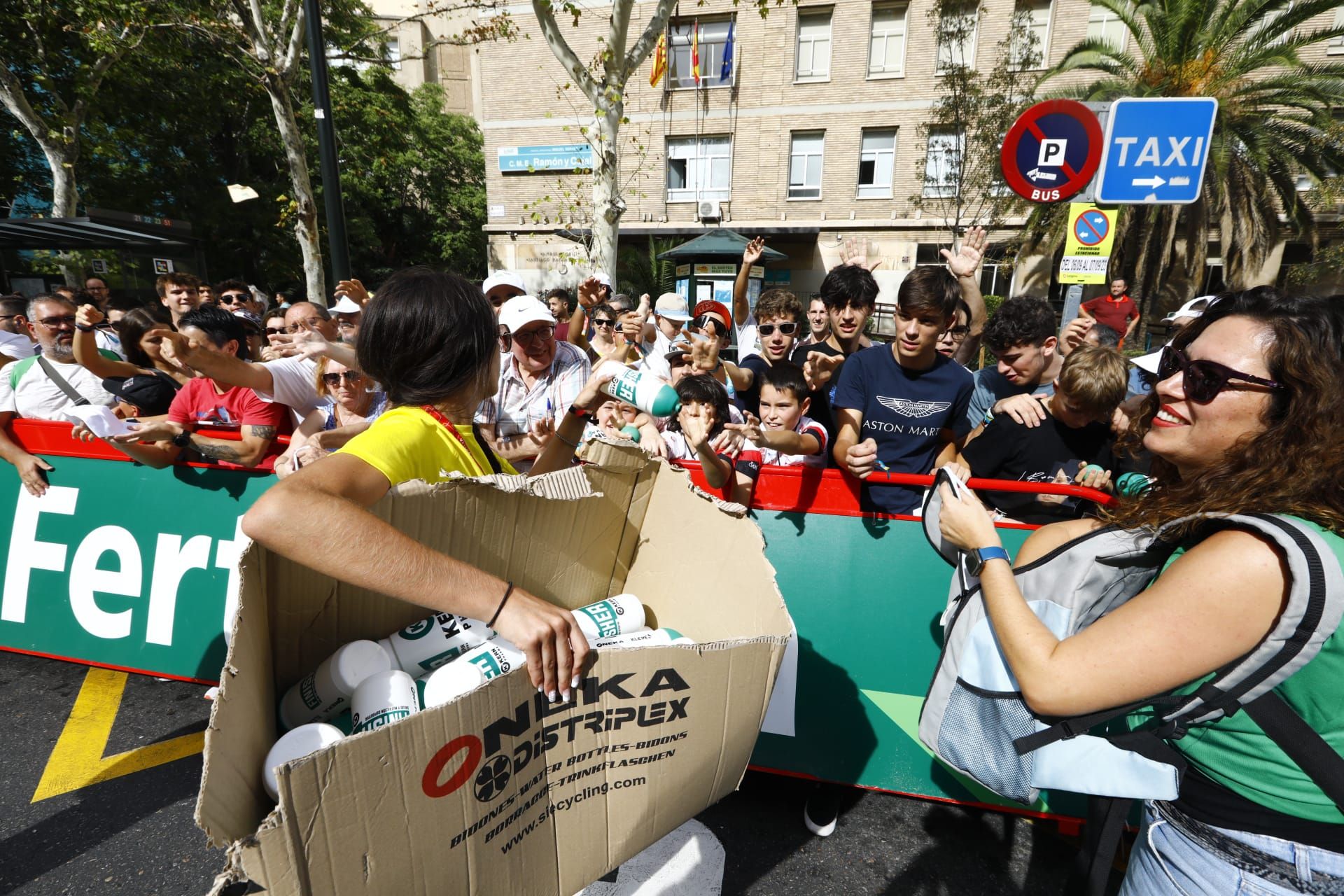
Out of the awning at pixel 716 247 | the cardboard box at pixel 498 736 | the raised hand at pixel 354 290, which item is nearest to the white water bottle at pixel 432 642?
the cardboard box at pixel 498 736

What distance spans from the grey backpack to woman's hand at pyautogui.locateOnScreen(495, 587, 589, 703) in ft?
2.95

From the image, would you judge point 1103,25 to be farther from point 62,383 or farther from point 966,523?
point 62,383

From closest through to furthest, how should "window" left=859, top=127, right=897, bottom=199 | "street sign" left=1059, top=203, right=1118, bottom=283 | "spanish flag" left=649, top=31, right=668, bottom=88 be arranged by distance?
"street sign" left=1059, top=203, right=1118, bottom=283, "spanish flag" left=649, top=31, right=668, bottom=88, "window" left=859, top=127, right=897, bottom=199

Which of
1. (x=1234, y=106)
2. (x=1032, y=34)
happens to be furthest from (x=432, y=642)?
(x=1032, y=34)

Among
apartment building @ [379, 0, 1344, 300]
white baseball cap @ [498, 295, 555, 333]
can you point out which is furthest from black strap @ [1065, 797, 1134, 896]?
apartment building @ [379, 0, 1344, 300]

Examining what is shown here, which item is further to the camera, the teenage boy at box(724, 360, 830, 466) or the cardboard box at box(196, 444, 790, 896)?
the teenage boy at box(724, 360, 830, 466)

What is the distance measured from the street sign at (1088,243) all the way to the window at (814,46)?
18.1 m

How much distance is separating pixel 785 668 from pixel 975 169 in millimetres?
19877

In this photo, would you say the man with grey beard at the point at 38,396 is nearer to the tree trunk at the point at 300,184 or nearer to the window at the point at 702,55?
the tree trunk at the point at 300,184

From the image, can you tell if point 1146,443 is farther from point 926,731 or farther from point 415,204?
point 415,204

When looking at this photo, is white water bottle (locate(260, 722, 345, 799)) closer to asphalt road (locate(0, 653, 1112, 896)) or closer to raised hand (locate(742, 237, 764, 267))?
asphalt road (locate(0, 653, 1112, 896))

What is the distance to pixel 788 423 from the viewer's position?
315cm

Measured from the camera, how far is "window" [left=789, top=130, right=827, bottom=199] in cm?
2005

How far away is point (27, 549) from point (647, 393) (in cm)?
373
